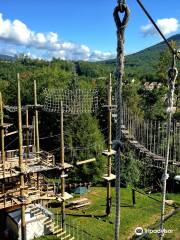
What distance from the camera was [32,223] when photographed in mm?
11172

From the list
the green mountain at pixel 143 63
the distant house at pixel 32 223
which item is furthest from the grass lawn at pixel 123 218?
the green mountain at pixel 143 63

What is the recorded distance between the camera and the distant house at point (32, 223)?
11.2 meters

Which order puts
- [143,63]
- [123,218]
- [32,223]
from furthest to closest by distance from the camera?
[143,63] < [123,218] < [32,223]

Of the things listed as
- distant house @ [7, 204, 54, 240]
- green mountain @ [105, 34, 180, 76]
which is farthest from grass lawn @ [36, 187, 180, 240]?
green mountain @ [105, 34, 180, 76]

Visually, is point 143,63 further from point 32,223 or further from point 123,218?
point 32,223

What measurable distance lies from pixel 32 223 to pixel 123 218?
3.30 meters

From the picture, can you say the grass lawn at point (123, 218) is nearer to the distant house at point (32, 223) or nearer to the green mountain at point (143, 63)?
the distant house at point (32, 223)

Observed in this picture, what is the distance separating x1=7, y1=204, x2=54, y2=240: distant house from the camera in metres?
11.2

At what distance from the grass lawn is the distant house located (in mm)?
323

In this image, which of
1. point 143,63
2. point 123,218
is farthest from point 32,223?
point 143,63

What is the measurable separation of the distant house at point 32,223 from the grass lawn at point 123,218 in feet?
1.06

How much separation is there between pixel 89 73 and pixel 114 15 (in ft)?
185

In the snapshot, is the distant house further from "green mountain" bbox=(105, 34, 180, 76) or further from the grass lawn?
"green mountain" bbox=(105, 34, 180, 76)

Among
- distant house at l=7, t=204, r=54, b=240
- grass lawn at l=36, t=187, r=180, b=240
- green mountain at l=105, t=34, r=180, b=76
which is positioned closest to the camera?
distant house at l=7, t=204, r=54, b=240
